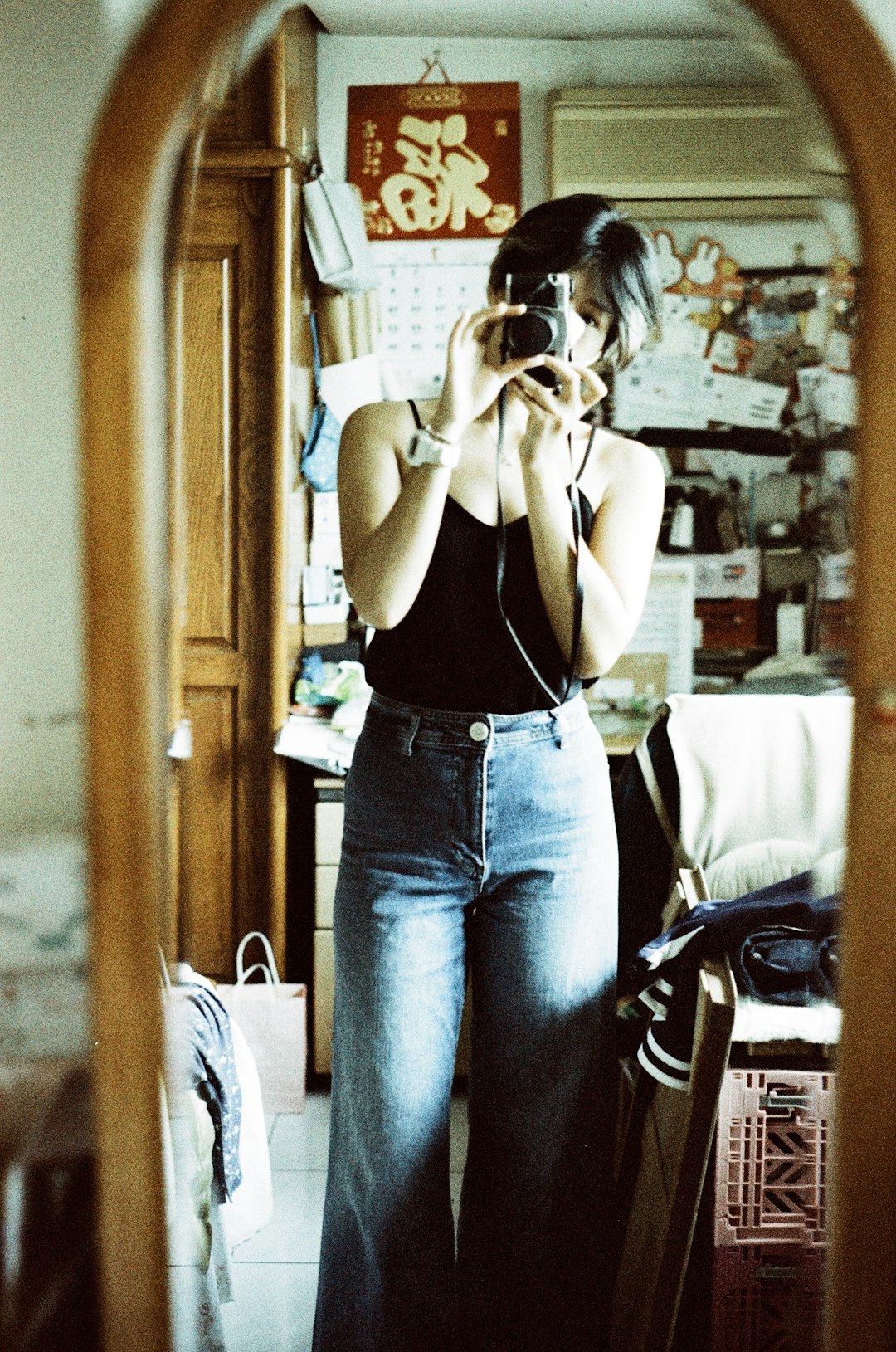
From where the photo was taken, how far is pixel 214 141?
1672 mm

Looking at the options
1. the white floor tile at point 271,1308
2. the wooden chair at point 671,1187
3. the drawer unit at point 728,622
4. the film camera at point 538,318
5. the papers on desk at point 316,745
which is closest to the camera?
the film camera at point 538,318

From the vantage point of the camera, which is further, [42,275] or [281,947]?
[281,947]

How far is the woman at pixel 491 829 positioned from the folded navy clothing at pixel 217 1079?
174 mm

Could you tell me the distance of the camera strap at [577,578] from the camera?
3.17 ft

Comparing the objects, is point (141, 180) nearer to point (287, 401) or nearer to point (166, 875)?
point (166, 875)

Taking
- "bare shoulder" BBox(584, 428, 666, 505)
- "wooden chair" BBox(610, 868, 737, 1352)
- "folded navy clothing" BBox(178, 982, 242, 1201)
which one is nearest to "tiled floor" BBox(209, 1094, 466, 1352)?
"folded navy clothing" BBox(178, 982, 242, 1201)

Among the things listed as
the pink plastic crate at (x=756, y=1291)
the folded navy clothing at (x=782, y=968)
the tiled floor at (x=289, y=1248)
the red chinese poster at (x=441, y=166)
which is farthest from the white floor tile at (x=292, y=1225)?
the red chinese poster at (x=441, y=166)

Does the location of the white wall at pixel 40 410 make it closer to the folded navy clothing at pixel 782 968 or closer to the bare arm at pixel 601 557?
the bare arm at pixel 601 557

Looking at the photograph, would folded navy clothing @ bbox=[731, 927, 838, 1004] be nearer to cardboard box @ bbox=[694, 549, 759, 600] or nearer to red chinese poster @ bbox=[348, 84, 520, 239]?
cardboard box @ bbox=[694, 549, 759, 600]

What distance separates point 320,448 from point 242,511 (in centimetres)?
23

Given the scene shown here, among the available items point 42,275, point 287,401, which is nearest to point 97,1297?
point 42,275

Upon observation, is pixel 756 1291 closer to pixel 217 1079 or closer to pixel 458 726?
pixel 217 1079

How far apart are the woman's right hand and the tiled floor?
100cm

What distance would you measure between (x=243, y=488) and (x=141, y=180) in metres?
1.15
